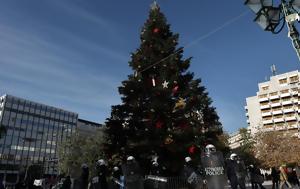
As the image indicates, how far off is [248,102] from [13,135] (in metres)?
81.5

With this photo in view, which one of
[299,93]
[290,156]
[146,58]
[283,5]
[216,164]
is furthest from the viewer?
[299,93]

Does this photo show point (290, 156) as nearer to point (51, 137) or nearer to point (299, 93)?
point (299, 93)

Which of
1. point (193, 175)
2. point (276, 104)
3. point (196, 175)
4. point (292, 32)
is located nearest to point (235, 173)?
point (196, 175)

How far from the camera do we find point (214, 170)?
24.0 ft

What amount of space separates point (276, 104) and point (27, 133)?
8505 centimetres

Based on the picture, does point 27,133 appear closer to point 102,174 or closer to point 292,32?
point 102,174

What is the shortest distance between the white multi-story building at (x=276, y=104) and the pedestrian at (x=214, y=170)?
88278 millimetres

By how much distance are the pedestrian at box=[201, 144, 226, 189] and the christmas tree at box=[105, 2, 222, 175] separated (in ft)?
25.2

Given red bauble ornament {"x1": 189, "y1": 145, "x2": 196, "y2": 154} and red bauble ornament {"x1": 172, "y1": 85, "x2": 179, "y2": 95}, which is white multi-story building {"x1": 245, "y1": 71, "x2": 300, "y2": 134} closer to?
red bauble ornament {"x1": 172, "y1": 85, "x2": 179, "y2": 95}

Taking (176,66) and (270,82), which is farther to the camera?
(270,82)

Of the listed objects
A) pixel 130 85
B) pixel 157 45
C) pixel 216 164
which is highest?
pixel 157 45

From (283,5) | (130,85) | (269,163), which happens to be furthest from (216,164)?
(269,163)

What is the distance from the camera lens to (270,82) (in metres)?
102

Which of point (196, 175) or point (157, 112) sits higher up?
point (157, 112)
